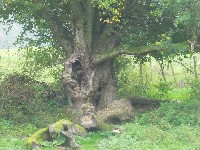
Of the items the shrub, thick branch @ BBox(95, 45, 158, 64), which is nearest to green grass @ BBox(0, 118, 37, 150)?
the shrub

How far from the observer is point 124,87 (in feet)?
91.7

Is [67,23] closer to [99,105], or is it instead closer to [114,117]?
[99,105]

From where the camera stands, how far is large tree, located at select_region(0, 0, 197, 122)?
2097 centimetres

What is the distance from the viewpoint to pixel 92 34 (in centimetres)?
2319

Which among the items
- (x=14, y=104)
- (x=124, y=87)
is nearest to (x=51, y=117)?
(x=14, y=104)

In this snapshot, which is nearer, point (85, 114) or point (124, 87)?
point (85, 114)

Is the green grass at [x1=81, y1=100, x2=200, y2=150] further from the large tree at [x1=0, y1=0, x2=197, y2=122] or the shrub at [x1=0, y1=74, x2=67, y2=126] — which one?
the shrub at [x1=0, y1=74, x2=67, y2=126]

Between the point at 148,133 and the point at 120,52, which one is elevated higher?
the point at 120,52

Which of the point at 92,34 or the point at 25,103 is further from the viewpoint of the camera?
the point at 92,34

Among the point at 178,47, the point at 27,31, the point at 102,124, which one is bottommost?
the point at 102,124

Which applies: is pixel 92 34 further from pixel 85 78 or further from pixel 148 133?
pixel 148 133

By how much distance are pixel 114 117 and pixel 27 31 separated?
30.7 feet

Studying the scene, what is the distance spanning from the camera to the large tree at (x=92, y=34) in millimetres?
20969

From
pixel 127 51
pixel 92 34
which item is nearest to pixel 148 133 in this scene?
pixel 127 51
